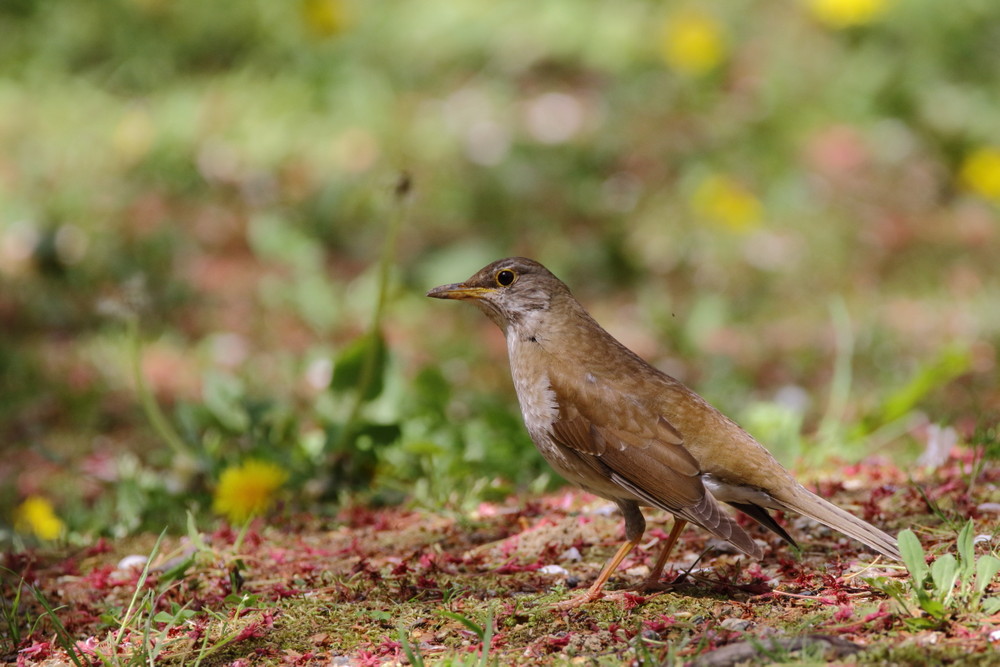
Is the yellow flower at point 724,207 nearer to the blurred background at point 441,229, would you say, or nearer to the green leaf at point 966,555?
the blurred background at point 441,229

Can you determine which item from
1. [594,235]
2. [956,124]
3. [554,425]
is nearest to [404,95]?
[594,235]

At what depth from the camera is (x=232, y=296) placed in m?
8.56

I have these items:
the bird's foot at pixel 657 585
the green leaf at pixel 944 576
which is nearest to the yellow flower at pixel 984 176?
→ the bird's foot at pixel 657 585

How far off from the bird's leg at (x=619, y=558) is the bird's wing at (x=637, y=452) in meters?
0.16

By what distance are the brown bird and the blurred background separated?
0.90m

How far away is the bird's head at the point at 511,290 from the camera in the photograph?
496 cm

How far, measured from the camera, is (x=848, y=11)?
427 inches

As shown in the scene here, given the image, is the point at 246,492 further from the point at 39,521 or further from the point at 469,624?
the point at 469,624

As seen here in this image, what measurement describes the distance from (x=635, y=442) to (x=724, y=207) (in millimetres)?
5167

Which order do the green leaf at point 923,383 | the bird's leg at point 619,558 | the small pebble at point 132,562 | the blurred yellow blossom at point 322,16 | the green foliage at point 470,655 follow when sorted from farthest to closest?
the blurred yellow blossom at point 322,16
the green leaf at point 923,383
the small pebble at point 132,562
the bird's leg at point 619,558
the green foliage at point 470,655

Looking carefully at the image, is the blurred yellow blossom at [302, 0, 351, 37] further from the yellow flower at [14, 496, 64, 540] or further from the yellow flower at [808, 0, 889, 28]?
the yellow flower at [14, 496, 64, 540]

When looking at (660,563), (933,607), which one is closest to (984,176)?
(660,563)

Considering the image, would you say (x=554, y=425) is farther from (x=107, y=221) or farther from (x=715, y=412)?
(x=107, y=221)

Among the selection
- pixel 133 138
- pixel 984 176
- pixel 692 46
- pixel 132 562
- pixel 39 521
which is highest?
pixel 692 46
